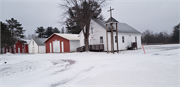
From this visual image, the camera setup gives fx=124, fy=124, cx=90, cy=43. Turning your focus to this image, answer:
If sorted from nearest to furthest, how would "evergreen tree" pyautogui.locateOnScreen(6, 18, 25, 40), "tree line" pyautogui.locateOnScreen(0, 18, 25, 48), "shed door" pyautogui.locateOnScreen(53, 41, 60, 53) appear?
1. "shed door" pyautogui.locateOnScreen(53, 41, 60, 53)
2. "tree line" pyautogui.locateOnScreen(0, 18, 25, 48)
3. "evergreen tree" pyautogui.locateOnScreen(6, 18, 25, 40)

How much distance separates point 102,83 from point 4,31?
4273 cm

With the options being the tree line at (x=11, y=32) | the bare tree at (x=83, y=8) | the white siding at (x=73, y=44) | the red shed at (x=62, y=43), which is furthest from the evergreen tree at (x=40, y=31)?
the bare tree at (x=83, y=8)

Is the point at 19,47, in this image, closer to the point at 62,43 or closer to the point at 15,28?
the point at 15,28

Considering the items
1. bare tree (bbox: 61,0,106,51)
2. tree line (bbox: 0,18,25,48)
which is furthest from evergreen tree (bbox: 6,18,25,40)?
bare tree (bbox: 61,0,106,51)

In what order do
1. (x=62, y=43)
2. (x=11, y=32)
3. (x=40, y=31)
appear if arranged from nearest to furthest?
(x=62, y=43) → (x=11, y=32) → (x=40, y=31)

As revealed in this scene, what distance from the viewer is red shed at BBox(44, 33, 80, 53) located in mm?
26716

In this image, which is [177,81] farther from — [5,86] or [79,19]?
[79,19]

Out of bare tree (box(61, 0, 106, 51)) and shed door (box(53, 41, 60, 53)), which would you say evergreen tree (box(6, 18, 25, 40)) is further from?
bare tree (box(61, 0, 106, 51))

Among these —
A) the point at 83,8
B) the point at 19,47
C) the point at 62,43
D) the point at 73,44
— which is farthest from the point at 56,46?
the point at 19,47

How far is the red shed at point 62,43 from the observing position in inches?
1052

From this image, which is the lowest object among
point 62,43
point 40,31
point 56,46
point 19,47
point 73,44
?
point 19,47

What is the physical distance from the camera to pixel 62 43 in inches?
1096

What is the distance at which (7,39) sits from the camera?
38562 millimetres

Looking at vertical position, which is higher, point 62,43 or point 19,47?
point 62,43
